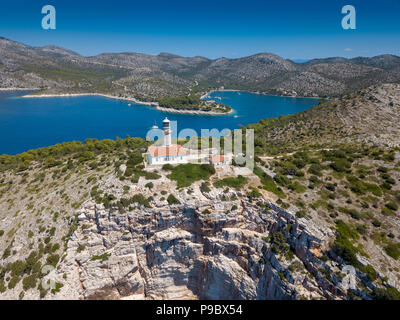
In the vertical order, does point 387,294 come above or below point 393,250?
below

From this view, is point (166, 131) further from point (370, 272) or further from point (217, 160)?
point (370, 272)

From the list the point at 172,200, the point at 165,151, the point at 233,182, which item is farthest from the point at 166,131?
the point at 233,182

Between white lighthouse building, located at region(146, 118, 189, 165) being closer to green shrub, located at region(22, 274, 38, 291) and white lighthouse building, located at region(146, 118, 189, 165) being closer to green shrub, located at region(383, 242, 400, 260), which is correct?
green shrub, located at region(22, 274, 38, 291)

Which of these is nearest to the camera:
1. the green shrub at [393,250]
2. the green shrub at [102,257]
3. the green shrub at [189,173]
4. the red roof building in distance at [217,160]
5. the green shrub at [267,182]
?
the green shrub at [393,250]

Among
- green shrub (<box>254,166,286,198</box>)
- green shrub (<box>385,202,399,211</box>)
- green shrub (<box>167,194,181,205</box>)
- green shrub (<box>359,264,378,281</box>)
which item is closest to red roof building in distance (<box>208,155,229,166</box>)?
Answer: green shrub (<box>254,166,286,198</box>)

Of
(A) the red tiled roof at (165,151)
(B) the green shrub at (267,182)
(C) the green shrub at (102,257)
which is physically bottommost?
(C) the green shrub at (102,257)

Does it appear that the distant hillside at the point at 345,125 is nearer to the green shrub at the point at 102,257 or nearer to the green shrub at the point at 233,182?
the green shrub at the point at 233,182

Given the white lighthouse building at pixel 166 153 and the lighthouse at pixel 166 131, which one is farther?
the white lighthouse building at pixel 166 153

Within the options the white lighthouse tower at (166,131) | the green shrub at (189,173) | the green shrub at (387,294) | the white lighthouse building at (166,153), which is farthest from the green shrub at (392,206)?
the white lighthouse tower at (166,131)
